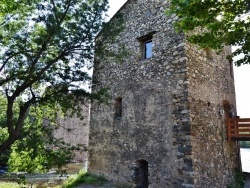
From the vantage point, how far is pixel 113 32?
714cm

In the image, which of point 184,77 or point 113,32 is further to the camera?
point 184,77

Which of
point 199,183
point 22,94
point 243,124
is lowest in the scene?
point 199,183

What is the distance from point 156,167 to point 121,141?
2.03 m

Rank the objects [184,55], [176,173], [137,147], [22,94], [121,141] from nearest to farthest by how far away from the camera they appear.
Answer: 1. [22,94]
2. [176,173]
3. [184,55]
4. [137,147]
5. [121,141]

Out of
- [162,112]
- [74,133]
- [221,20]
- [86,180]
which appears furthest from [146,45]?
[74,133]

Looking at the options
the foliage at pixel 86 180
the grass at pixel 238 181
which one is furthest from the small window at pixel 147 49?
the grass at pixel 238 181

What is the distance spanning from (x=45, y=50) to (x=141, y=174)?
5.76 meters

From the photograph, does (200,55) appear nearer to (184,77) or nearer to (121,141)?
(184,77)

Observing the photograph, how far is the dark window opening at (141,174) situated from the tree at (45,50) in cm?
366

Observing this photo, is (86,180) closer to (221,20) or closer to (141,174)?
(141,174)

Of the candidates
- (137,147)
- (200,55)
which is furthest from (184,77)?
(137,147)

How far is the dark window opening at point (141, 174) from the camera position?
8.94 meters

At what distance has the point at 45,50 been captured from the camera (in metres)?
6.58

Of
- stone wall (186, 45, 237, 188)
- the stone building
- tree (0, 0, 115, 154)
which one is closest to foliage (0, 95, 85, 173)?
tree (0, 0, 115, 154)
